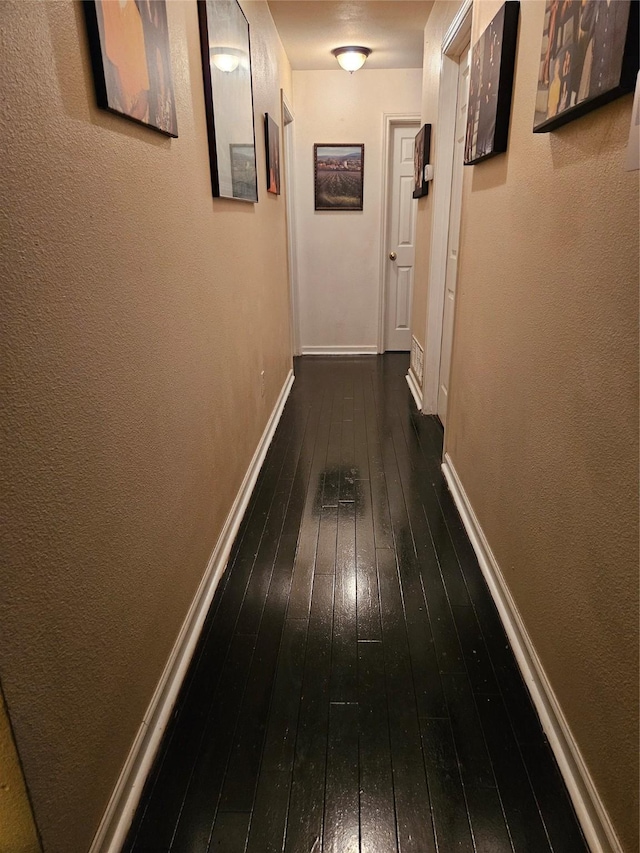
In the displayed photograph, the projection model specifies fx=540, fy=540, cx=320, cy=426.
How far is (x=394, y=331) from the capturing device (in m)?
5.34

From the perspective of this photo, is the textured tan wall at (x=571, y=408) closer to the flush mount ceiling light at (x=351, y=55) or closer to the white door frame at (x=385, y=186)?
the flush mount ceiling light at (x=351, y=55)

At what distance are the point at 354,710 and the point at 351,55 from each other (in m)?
4.21

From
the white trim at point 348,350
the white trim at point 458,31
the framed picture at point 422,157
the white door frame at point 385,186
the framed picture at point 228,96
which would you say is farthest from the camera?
the white trim at point 348,350

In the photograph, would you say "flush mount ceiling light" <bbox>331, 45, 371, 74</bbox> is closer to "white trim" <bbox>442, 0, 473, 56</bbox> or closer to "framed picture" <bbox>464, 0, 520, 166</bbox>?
"white trim" <bbox>442, 0, 473, 56</bbox>

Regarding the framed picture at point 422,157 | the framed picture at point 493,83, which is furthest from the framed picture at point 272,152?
the framed picture at point 493,83

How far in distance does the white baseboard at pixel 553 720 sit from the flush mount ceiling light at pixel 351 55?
357cm

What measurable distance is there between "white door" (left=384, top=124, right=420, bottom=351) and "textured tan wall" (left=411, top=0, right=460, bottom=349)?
0.99 meters

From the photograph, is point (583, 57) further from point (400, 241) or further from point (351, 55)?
point (400, 241)

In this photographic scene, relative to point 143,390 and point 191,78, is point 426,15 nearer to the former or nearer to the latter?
point 191,78

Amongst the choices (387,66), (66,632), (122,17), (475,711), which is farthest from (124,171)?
(387,66)

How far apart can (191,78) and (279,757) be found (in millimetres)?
1999

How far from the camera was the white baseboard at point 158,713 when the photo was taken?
3.73 ft

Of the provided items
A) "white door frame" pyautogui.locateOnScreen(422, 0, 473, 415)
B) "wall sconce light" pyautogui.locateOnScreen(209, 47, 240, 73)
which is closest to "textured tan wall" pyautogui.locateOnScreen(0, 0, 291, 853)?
"wall sconce light" pyautogui.locateOnScreen(209, 47, 240, 73)

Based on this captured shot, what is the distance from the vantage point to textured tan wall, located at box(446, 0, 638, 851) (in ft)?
3.35
